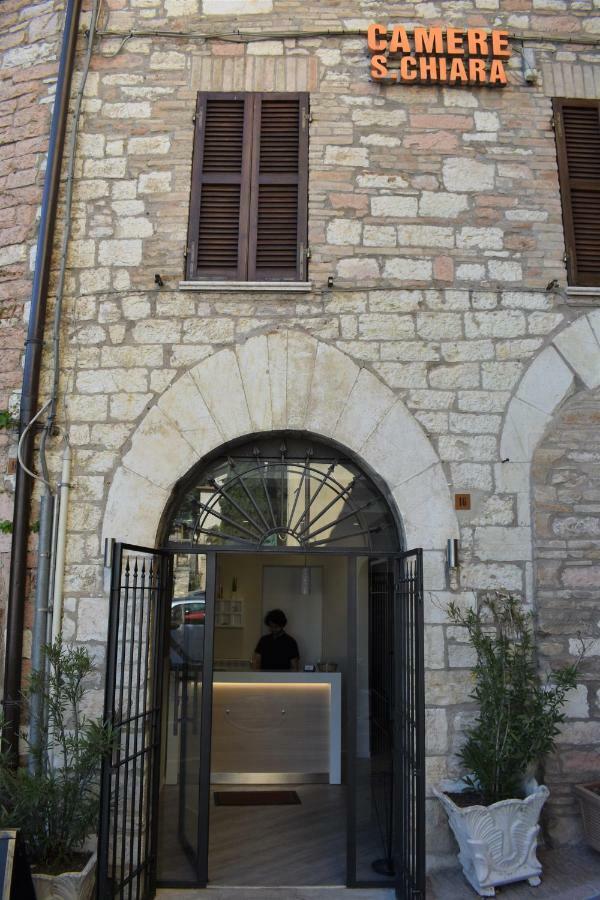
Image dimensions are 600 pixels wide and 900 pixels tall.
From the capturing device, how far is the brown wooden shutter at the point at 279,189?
16.5ft

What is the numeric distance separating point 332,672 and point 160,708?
120 inches

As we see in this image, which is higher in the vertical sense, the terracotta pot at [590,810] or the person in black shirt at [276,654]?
the person in black shirt at [276,654]

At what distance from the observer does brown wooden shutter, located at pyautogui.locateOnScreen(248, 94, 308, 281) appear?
5.03 m

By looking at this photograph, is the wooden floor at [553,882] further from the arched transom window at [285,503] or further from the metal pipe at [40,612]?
the metal pipe at [40,612]

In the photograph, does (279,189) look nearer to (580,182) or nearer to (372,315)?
(372,315)

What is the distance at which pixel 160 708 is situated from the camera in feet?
14.6

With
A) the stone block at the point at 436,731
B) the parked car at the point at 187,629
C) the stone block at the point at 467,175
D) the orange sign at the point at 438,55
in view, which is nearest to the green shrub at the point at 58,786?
the parked car at the point at 187,629

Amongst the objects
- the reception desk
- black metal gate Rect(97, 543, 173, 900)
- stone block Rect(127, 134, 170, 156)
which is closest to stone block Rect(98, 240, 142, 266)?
stone block Rect(127, 134, 170, 156)

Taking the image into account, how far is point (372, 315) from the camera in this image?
491 centimetres

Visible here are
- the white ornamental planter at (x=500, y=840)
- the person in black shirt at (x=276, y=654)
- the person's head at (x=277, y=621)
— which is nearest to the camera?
the white ornamental planter at (x=500, y=840)

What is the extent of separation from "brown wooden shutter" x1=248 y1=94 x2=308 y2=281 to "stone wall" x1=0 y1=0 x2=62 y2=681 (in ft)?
5.07

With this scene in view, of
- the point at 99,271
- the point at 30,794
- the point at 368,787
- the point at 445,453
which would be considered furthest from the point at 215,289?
the point at 368,787

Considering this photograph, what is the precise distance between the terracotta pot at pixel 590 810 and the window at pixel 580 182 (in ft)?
10.6

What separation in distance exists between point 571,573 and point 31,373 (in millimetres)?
3736
